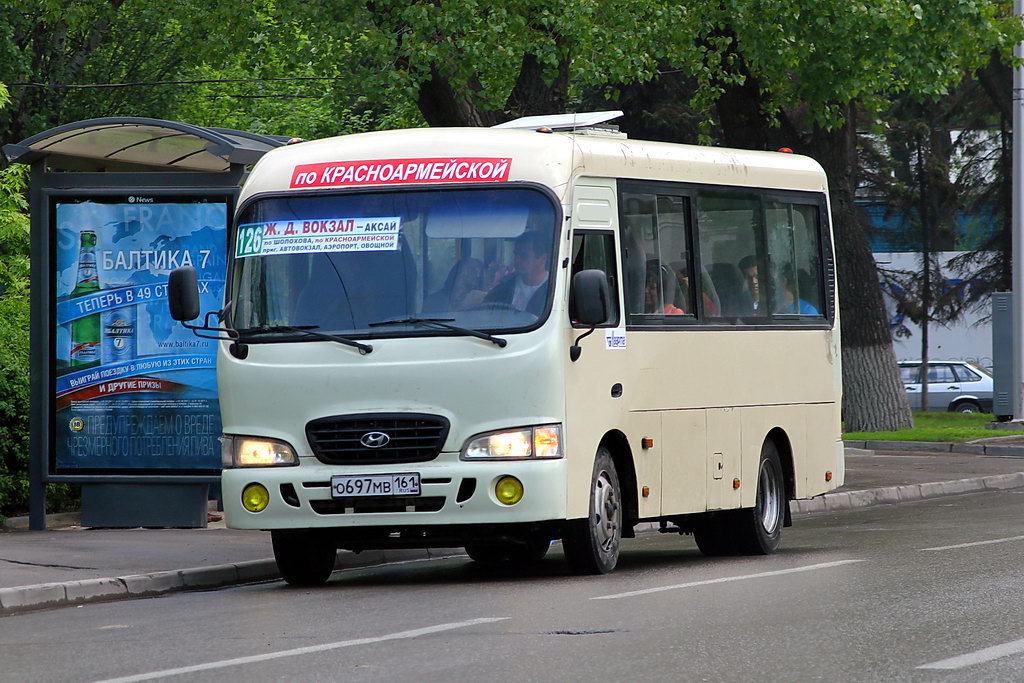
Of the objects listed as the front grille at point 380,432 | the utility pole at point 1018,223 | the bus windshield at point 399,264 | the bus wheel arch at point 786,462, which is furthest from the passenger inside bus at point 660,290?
the utility pole at point 1018,223

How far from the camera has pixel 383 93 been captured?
24.0 m

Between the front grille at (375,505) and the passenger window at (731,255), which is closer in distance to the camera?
the front grille at (375,505)

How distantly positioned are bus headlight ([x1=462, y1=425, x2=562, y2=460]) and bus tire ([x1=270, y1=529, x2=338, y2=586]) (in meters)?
1.42

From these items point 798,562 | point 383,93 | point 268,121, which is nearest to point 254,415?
point 798,562

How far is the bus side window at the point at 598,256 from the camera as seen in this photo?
11.6m

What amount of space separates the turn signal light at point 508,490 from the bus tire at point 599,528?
583 mm

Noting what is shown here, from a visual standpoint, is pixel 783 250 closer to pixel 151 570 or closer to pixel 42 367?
pixel 151 570

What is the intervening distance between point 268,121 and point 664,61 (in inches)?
860

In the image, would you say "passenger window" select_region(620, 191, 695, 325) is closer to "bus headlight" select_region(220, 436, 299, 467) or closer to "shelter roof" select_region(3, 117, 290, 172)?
"bus headlight" select_region(220, 436, 299, 467)

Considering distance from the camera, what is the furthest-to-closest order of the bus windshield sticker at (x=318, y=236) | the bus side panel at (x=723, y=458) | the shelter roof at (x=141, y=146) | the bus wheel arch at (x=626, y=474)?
1. the shelter roof at (x=141, y=146)
2. the bus side panel at (x=723, y=458)
3. the bus wheel arch at (x=626, y=474)
4. the bus windshield sticker at (x=318, y=236)

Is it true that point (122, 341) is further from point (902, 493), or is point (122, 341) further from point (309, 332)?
point (902, 493)

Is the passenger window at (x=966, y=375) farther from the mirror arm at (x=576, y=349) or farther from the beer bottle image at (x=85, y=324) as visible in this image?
the mirror arm at (x=576, y=349)

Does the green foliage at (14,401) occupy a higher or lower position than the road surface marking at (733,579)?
higher

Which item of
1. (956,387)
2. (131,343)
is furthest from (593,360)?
(956,387)
